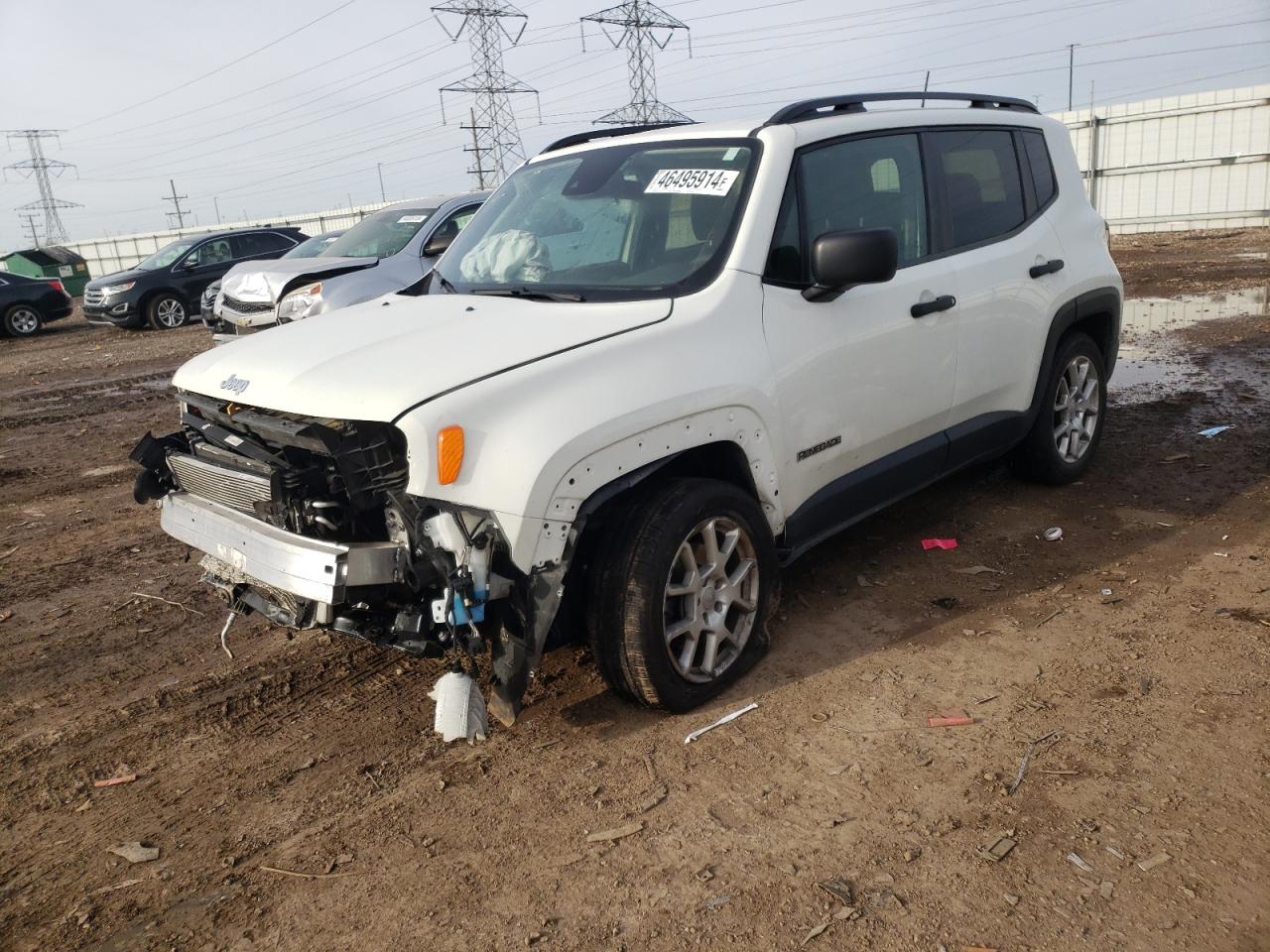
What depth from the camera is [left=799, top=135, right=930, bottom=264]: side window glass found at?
4.00 meters

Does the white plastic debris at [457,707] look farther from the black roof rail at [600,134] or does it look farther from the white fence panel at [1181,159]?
the white fence panel at [1181,159]

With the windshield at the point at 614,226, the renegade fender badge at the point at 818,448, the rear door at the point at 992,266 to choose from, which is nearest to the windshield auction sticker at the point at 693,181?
the windshield at the point at 614,226

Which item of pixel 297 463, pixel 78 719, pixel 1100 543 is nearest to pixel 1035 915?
pixel 297 463

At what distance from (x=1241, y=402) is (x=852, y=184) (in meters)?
4.85

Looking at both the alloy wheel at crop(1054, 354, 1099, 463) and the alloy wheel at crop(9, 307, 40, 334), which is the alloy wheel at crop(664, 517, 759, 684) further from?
the alloy wheel at crop(9, 307, 40, 334)

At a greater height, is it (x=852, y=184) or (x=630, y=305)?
(x=852, y=184)

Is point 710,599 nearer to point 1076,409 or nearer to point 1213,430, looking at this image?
point 1076,409

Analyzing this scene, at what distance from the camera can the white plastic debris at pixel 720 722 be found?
11.2 ft

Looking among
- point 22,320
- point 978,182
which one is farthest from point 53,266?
point 978,182

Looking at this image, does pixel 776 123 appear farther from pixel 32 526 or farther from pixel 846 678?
pixel 32 526

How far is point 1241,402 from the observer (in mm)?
7410

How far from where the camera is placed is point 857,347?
398 cm

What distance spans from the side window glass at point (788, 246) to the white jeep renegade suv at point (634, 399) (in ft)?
0.04

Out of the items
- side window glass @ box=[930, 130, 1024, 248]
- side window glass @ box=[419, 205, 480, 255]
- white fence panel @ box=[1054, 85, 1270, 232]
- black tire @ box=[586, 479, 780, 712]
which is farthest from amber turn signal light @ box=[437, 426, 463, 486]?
white fence panel @ box=[1054, 85, 1270, 232]
